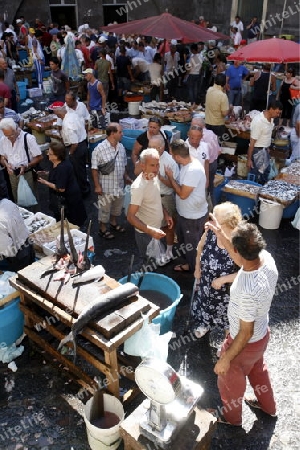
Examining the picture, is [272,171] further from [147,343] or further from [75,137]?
[147,343]

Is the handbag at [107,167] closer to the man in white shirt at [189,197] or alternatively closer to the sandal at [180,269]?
the man in white shirt at [189,197]

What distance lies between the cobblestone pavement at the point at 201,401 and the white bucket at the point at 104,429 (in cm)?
32

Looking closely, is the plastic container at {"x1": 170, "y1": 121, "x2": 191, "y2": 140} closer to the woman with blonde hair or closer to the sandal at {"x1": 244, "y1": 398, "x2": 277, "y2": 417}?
the woman with blonde hair

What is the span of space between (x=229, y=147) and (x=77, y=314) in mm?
6508

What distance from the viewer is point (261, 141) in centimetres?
727

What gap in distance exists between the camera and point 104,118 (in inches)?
402

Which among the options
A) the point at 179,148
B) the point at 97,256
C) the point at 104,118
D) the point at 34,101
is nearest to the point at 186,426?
the point at 179,148

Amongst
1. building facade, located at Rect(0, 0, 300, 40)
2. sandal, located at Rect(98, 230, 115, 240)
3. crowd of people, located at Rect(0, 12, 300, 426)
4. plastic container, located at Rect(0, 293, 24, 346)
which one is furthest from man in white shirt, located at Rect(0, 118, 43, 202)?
building facade, located at Rect(0, 0, 300, 40)

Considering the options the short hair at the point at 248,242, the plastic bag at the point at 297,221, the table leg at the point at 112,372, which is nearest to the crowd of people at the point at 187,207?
the short hair at the point at 248,242

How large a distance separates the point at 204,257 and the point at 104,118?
22.7 ft

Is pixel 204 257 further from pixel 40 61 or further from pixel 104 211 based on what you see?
pixel 40 61

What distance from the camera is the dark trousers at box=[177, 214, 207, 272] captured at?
5.21 m

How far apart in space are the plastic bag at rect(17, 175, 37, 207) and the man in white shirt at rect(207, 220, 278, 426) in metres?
3.81

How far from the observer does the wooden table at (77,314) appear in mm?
3441
